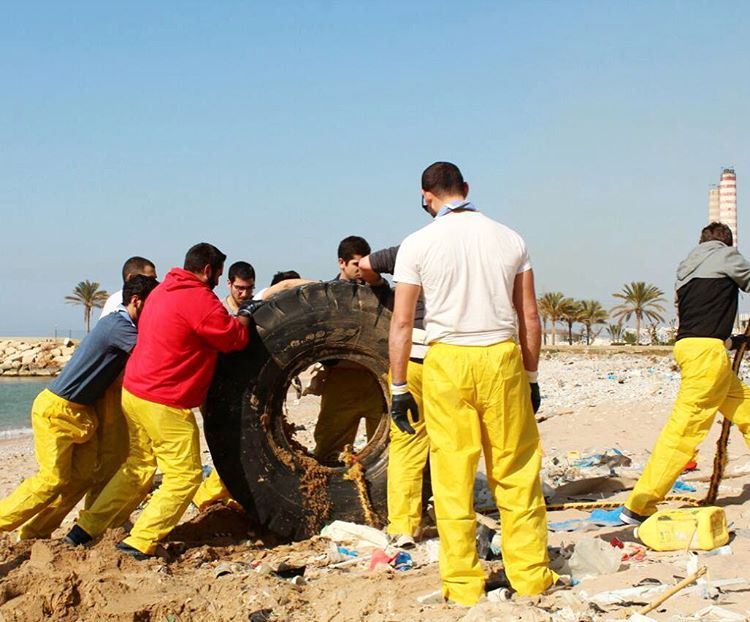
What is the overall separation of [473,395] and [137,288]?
2879mm

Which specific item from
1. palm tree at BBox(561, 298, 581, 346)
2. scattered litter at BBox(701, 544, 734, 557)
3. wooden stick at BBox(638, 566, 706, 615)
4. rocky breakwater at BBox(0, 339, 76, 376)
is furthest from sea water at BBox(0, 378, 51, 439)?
palm tree at BBox(561, 298, 581, 346)

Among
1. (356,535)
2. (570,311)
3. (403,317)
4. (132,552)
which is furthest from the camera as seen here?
(570,311)

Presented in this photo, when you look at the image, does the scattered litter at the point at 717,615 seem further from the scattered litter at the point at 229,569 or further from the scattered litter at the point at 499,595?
the scattered litter at the point at 229,569

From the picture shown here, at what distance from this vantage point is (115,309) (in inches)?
237

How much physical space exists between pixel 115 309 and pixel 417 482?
2490mm

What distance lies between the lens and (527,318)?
14.5ft

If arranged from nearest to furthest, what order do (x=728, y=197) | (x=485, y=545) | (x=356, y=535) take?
(x=485, y=545), (x=356, y=535), (x=728, y=197)

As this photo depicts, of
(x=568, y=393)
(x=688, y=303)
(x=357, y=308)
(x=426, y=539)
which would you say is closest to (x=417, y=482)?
(x=426, y=539)

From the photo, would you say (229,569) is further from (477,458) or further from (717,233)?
(717,233)

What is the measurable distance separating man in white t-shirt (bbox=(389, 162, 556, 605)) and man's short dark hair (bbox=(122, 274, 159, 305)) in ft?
7.81

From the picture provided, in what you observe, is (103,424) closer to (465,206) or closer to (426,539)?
(426,539)

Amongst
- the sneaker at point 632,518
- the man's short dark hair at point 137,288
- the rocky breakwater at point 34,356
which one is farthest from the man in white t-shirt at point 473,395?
the rocky breakwater at point 34,356

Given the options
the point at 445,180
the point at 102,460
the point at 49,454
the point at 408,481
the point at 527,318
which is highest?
the point at 445,180

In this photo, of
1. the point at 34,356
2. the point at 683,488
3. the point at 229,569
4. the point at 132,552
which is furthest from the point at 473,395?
the point at 34,356
